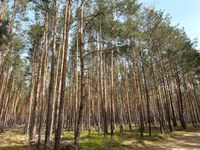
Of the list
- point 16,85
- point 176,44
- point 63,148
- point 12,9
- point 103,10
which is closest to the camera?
point 63,148

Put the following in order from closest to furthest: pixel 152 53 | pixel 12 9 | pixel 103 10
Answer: pixel 103 10 < pixel 12 9 < pixel 152 53

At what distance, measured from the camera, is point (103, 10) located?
13.8 meters

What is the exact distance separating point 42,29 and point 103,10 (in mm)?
7850

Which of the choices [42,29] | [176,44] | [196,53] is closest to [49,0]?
[42,29]

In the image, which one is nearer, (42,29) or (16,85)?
(42,29)

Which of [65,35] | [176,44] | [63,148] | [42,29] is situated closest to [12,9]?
[42,29]

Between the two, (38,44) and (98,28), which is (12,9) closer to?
(38,44)

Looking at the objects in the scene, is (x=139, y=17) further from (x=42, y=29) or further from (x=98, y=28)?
(x=42, y=29)

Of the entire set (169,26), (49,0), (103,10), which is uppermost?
(169,26)

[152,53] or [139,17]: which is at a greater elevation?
[139,17]

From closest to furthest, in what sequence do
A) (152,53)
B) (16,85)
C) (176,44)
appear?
(152,53), (176,44), (16,85)

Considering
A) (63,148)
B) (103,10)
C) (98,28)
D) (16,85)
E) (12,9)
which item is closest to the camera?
(63,148)

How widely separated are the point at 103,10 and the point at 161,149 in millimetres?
9490

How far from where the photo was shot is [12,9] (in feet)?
69.4
